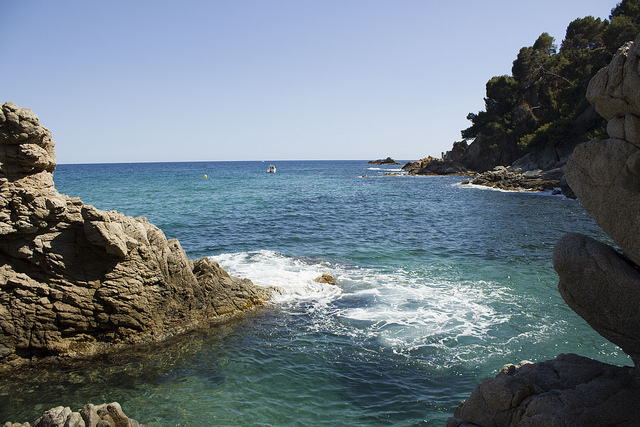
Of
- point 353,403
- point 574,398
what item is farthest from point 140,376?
point 574,398

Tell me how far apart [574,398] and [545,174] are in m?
55.7

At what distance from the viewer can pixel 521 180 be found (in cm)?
5509

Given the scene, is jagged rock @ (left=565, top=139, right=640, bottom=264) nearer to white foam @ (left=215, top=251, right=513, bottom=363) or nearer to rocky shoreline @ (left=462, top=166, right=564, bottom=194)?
white foam @ (left=215, top=251, right=513, bottom=363)

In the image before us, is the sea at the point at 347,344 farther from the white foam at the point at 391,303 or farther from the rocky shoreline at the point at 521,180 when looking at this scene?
the rocky shoreline at the point at 521,180

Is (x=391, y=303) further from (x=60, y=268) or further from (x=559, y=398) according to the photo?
(x=60, y=268)

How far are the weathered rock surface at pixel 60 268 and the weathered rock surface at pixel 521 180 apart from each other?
168ft

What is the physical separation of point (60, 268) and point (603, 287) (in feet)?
40.2

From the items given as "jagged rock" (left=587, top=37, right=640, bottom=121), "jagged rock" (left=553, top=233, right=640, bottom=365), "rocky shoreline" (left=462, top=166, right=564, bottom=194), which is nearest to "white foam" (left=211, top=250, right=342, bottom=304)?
"jagged rock" (left=553, top=233, right=640, bottom=365)

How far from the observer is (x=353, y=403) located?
8.98 metres

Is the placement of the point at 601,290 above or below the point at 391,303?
above

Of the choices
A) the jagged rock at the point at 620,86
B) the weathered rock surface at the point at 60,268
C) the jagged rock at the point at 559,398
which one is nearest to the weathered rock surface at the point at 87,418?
the jagged rock at the point at 559,398

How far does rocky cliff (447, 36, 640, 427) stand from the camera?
569cm

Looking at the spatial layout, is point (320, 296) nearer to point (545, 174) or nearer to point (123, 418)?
point (123, 418)

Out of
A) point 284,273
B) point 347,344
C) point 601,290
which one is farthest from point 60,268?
point 601,290
